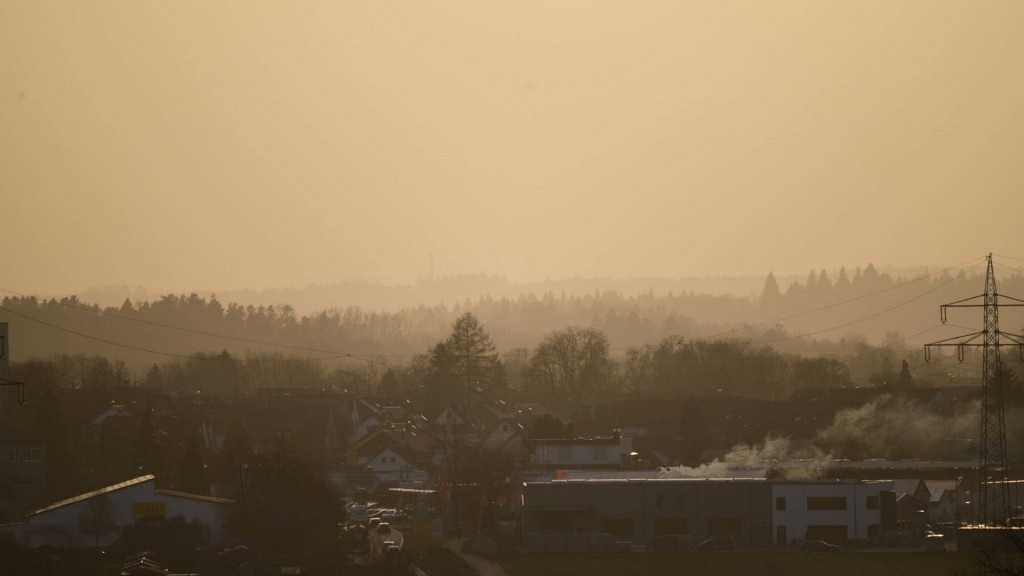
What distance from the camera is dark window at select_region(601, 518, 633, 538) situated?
3966 cm

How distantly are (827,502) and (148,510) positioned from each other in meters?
19.0

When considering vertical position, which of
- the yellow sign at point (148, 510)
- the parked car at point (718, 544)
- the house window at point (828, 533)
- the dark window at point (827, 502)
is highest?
the dark window at point (827, 502)

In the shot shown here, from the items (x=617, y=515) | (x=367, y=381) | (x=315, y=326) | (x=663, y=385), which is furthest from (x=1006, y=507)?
(x=315, y=326)

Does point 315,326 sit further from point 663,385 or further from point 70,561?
point 70,561

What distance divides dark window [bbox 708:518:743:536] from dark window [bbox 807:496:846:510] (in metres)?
2.12

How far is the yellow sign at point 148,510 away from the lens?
121 ft

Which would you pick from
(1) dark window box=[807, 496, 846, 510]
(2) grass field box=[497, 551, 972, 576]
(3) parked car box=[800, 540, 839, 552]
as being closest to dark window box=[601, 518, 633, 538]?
(2) grass field box=[497, 551, 972, 576]

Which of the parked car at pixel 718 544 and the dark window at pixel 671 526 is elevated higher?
the dark window at pixel 671 526

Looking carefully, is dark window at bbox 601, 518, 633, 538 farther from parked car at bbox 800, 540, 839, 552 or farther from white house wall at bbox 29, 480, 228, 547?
white house wall at bbox 29, 480, 228, 547

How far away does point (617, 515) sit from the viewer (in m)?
39.8

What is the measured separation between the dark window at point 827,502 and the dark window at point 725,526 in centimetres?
212

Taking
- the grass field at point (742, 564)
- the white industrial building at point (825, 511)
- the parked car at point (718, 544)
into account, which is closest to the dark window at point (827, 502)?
the white industrial building at point (825, 511)

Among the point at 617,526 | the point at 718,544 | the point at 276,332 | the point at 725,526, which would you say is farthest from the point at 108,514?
the point at 276,332

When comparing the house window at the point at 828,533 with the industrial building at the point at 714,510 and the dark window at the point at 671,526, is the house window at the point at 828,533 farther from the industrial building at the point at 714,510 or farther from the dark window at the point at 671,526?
the dark window at the point at 671,526
